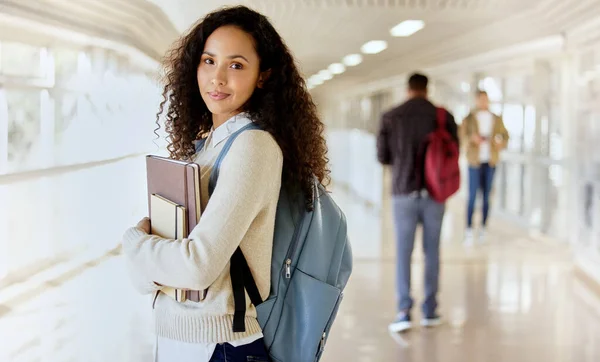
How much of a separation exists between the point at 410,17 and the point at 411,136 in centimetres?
176

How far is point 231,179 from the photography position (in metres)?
1.30

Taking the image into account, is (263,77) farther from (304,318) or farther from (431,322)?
(431,322)

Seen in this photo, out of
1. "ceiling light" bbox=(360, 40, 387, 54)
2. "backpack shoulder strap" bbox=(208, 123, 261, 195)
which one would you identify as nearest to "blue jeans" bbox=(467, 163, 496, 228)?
"ceiling light" bbox=(360, 40, 387, 54)

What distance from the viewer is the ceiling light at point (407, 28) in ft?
18.7

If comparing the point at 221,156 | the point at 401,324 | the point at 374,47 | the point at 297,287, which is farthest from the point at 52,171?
the point at 374,47

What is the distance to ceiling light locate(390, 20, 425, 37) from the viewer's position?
5711mm

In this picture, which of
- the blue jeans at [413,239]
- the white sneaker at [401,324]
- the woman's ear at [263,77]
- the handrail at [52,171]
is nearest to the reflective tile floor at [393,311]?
the white sneaker at [401,324]

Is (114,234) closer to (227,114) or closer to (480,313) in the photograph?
(227,114)

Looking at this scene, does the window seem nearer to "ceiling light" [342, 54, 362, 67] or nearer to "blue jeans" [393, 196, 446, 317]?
"ceiling light" [342, 54, 362, 67]

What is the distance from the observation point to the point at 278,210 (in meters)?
1.44

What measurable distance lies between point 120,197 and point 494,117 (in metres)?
5.67

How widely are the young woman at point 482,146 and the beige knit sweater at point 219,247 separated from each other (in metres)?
6.15

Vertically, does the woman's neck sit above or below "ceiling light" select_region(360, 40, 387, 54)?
below

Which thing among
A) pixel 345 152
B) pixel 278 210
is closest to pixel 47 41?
pixel 278 210
